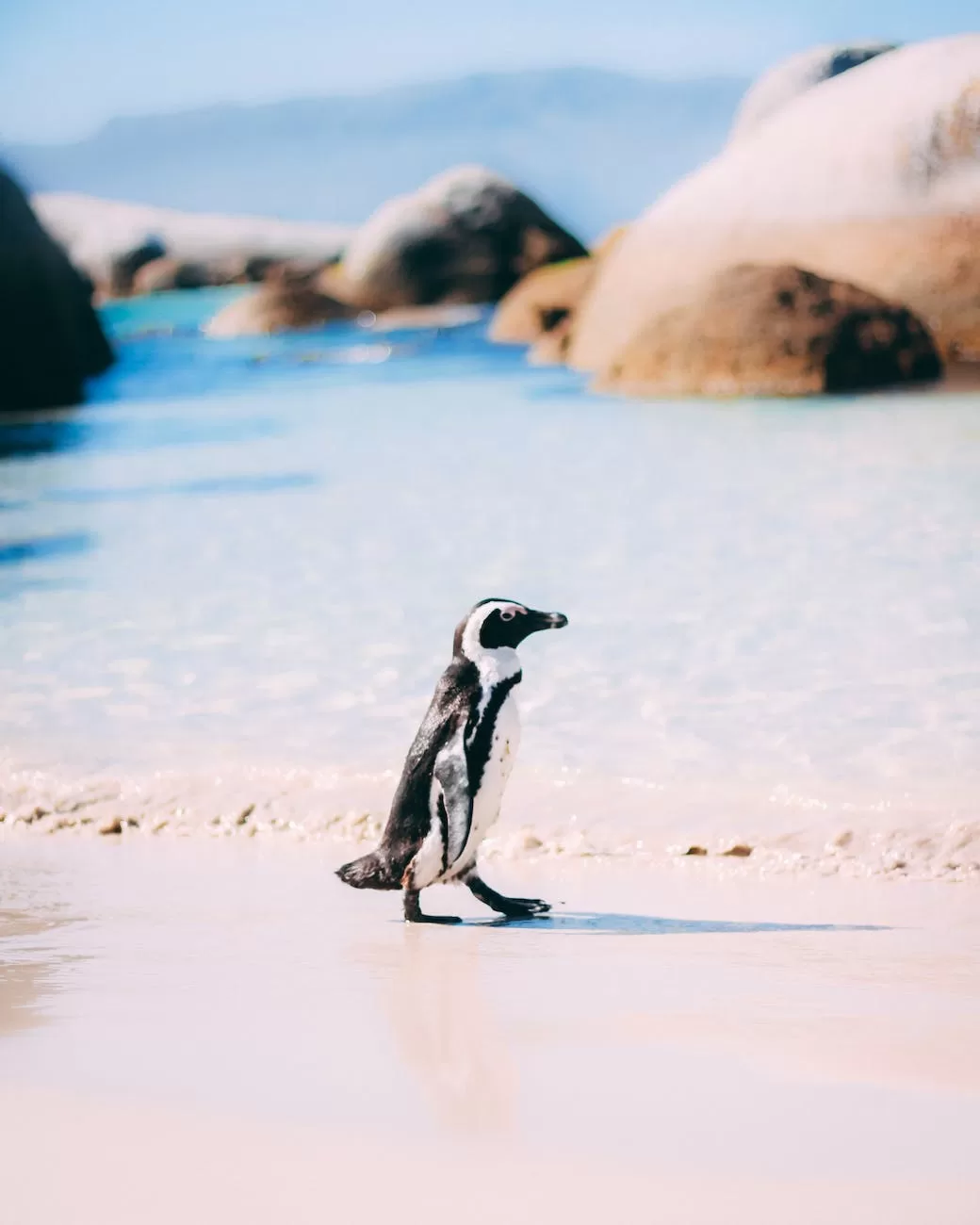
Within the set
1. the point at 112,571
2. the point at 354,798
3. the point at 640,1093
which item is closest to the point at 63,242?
the point at 112,571

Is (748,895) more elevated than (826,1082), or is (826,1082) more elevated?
(826,1082)

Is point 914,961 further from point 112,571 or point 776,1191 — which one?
point 112,571

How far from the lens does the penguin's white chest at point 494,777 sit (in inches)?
91.1

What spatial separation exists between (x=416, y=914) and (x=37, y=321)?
25.9ft

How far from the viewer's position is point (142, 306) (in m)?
10.5

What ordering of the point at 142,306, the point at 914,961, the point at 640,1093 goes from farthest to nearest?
the point at 142,306 < the point at 914,961 < the point at 640,1093

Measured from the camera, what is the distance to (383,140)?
736 centimetres

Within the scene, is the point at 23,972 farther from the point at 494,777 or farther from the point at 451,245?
the point at 451,245

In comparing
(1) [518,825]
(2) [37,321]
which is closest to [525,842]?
(1) [518,825]

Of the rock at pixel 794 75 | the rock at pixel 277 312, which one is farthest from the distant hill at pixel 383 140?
the rock at pixel 277 312

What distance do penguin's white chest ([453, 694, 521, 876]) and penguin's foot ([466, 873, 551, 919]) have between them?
0.08 feet

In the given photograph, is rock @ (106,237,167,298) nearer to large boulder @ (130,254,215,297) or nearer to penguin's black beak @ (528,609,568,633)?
large boulder @ (130,254,215,297)

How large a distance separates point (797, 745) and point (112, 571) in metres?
2.58

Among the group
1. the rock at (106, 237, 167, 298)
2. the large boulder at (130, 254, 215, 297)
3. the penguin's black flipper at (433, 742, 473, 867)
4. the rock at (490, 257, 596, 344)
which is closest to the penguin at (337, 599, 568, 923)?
the penguin's black flipper at (433, 742, 473, 867)
